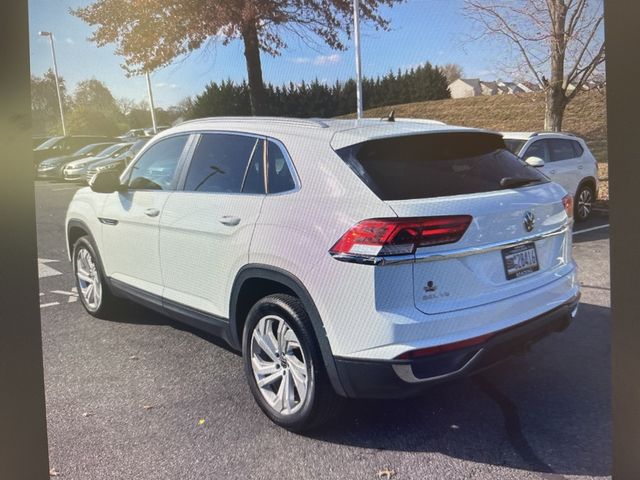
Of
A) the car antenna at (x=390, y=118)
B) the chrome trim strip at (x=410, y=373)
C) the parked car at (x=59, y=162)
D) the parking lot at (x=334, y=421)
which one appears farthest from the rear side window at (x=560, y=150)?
the parked car at (x=59, y=162)

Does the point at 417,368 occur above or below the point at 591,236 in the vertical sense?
below

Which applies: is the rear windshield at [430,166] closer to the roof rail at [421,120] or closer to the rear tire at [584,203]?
the roof rail at [421,120]

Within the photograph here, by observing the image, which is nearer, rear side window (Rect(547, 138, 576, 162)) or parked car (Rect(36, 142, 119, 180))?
parked car (Rect(36, 142, 119, 180))

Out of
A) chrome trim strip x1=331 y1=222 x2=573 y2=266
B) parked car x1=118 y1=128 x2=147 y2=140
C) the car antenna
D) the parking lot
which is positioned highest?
parked car x1=118 y1=128 x2=147 y2=140

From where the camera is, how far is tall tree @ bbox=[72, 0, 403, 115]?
3111 millimetres

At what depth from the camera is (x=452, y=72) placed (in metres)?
3.04

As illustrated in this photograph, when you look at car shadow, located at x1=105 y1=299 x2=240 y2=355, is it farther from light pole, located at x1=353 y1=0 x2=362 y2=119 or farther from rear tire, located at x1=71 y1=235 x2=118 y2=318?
light pole, located at x1=353 y1=0 x2=362 y2=119

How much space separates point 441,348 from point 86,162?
10.2 ft

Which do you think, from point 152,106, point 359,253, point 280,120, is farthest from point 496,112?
point 152,106

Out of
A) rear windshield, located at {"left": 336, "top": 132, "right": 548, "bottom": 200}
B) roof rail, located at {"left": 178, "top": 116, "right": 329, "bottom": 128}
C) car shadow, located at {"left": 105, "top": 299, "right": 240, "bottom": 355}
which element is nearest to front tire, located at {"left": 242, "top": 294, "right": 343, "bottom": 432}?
rear windshield, located at {"left": 336, "top": 132, "right": 548, "bottom": 200}

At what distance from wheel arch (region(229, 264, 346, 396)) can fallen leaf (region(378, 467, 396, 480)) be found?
0.36 meters

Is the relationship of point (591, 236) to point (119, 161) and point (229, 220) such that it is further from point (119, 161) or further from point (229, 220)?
point (119, 161)

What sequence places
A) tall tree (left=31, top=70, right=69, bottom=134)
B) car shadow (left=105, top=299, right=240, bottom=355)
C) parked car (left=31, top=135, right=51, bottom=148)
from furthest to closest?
car shadow (left=105, top=299, right=240, bottom=355), tall tree (left=31, top=70, right=69, bottom=134), parked car (left=31, top=135, right=51, bottom=148)

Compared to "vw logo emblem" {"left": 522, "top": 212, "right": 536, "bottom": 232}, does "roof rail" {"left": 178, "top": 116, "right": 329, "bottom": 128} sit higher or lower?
higher
